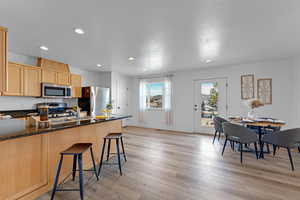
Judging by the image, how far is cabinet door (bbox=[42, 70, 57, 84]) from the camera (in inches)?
144

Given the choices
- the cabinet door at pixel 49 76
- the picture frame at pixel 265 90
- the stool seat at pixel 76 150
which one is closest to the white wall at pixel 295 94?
the picture frame at pixel 265 90

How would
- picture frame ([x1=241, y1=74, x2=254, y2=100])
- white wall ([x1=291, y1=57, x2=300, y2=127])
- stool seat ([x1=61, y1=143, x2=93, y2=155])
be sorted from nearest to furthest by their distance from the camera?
stool seat ([x1=61, y1=143, x2=93, y2=155])
white wall ([x1=291, y1=57, x2=300, y2=127])
picture frame ([x1=241, y1=74, x2=254, y2=100])

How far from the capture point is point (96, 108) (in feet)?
15.4

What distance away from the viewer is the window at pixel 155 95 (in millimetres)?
5969

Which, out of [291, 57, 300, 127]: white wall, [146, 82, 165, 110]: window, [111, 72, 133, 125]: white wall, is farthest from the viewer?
[146, 82, 165, 110]: window

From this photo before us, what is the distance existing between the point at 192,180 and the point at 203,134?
3.16 meters

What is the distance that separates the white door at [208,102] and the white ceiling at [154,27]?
154 cm

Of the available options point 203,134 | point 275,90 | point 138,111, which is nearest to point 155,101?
point 138,111

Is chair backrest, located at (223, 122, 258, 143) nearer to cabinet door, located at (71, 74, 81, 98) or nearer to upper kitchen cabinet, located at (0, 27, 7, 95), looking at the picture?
upper kitchen cabinet, located at (0, 27, 7, 95)

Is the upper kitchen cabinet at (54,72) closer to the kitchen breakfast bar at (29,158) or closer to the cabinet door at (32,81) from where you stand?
the cabinet door at (32,81)

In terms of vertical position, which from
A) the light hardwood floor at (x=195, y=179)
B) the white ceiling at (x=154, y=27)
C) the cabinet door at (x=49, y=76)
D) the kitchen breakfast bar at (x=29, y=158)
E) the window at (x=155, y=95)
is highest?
the white ceiling at (x=154, y=27)

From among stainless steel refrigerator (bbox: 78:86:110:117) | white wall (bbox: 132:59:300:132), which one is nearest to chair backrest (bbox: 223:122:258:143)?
white wall (bbox: 132:59:300:132)

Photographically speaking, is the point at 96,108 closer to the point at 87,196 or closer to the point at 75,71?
the point at 75,71

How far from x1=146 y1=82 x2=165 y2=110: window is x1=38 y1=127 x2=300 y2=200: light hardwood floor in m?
3.08
